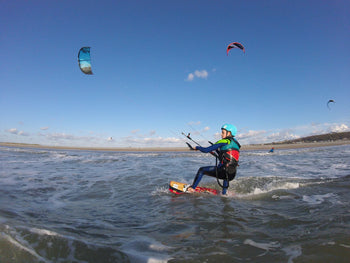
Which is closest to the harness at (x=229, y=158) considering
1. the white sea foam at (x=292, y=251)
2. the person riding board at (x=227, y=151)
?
the person riding board at (x=227, y=151)

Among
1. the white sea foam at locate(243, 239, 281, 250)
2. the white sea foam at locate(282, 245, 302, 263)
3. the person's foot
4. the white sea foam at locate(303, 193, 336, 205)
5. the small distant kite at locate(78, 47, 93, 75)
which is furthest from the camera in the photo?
the small distant kite at locate(78, 47, 93, 75)

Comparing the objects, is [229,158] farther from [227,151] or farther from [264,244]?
[264,244]

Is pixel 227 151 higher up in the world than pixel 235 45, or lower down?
lower down

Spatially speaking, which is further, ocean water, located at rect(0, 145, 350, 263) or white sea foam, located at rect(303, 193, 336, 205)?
white sea foam, located at rect(303, 193, 336, 205)

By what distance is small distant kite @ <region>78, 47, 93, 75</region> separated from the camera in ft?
30.6

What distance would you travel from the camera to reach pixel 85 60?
957 cm

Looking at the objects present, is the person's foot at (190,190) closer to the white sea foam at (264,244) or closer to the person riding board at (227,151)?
the person riding board at (227,151)

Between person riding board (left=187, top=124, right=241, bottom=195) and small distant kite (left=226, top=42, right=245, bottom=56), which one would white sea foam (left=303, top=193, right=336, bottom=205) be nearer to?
person riding board (left=187, top=124, right=241, bottom=195)

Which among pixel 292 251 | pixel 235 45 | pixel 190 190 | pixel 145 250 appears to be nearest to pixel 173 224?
pixel 145 250

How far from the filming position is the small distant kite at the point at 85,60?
932cm

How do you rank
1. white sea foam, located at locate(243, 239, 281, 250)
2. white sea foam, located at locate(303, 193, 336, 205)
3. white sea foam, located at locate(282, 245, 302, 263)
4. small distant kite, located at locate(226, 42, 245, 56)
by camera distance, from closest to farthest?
white sea foam, located at locate(282, 245, 302, 263) → white sea foam, located at locate(243, 239, 281, 250) → white sea foam, located at locate(303, 193, 336, 205) → small distant kite, located at locate(226, 42, 245, 56)

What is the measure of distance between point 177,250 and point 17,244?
7.52 ft

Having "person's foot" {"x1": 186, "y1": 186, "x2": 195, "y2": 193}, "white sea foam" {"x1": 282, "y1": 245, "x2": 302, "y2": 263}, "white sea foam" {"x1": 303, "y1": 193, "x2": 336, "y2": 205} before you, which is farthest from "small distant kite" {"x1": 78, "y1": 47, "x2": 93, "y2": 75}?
"white sea foam" {"x1": 303, "y1": 193, "x2": 336, "y2": 205}

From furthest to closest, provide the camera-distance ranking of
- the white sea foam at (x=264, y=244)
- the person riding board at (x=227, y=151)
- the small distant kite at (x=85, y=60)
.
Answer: the small distant kite at (x=85, y=60) < the person riding board at (x=227, y=151) < the white sea foam at (x=264, y=244)
